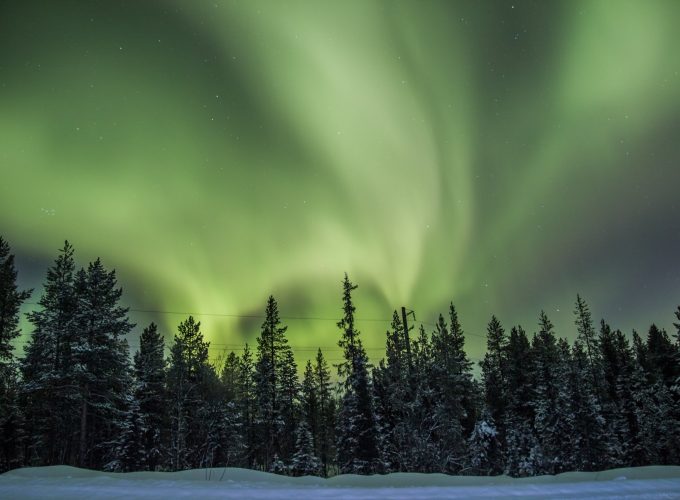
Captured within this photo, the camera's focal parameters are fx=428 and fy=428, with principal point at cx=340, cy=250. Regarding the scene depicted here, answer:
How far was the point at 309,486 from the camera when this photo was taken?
6523 mm

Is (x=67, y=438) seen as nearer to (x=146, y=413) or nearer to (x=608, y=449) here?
(x=146, y=413)

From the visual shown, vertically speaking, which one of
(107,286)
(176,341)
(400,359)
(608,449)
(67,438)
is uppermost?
(107,286)

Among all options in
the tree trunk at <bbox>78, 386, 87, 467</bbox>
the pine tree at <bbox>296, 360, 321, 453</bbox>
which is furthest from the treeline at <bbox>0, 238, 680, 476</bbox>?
the pine tree at <bbox>296, 360, 321, 453</bbox>

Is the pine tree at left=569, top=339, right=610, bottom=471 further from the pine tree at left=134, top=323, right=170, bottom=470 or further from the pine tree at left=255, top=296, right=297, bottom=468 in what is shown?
the pine tree at left=134, top=323, right=170, bottom=470

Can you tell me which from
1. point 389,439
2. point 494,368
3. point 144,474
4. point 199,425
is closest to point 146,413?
point 199,425

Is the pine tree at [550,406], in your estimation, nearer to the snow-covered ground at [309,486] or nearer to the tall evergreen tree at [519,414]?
the tall evergreen tree at [519,414]

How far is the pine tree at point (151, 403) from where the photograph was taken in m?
34.0

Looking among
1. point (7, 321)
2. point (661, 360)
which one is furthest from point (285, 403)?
point (661, 360)

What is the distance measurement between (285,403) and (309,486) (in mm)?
40038

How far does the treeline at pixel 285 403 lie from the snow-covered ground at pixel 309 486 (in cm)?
1025

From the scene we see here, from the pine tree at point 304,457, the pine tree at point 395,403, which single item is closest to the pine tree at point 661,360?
the pine tree at point 395,403

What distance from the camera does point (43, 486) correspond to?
5.94 metres

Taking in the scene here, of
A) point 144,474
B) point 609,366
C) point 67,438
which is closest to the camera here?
point 144,474

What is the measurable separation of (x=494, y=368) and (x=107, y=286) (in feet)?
157
